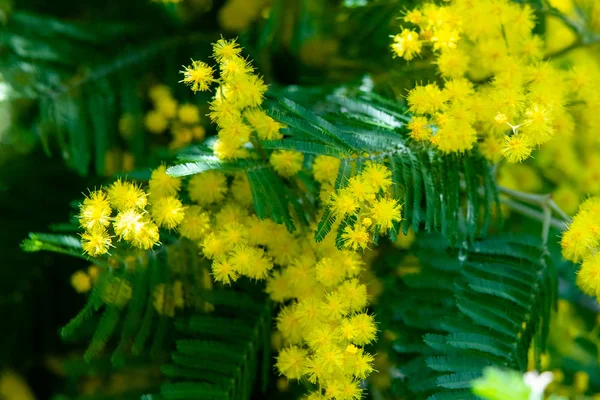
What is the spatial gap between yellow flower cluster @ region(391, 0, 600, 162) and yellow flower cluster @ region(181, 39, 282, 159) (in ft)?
0.82

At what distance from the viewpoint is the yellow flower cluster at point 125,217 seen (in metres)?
0.89

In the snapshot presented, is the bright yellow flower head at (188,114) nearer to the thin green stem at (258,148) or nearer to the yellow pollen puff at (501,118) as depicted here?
the thin green stem at (258,148)

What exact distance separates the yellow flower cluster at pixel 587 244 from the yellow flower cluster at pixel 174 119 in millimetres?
793

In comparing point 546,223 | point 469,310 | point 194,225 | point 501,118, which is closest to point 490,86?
point 501,118

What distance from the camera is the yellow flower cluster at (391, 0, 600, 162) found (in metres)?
1.00

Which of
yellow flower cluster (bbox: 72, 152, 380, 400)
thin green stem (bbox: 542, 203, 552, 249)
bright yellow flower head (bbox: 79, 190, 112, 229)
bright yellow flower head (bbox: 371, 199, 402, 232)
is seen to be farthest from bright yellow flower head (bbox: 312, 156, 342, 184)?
thin green stem (bbox: 542, 203, 552, 249)

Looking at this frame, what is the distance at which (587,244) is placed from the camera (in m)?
0.98

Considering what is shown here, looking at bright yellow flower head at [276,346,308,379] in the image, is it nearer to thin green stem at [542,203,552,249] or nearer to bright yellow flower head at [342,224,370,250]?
bright yellow flower head at [342,224,370,250]

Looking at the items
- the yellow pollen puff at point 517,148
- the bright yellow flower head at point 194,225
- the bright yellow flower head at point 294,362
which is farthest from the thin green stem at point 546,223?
the bright yellow flower head at point 194,225

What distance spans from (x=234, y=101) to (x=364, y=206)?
9.9 inches

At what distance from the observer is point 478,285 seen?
1.05m

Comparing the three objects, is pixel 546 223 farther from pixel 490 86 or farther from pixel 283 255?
pixel 283 255

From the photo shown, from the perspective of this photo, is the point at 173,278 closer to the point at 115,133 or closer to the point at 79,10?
the point at 115,133

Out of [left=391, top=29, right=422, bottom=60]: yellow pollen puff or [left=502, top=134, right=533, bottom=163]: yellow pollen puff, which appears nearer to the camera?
[left=502, top=134, right=533, bottom=163]: yellow pollen puff
